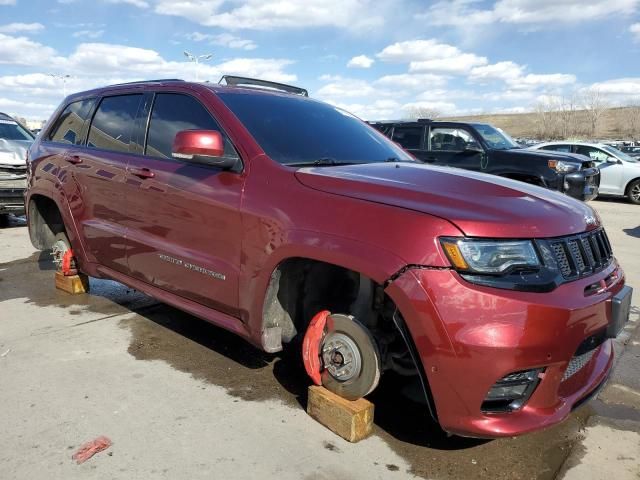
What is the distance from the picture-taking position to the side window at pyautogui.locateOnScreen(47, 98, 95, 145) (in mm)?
4602

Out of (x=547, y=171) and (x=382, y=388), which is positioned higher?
(x=547, y=171)

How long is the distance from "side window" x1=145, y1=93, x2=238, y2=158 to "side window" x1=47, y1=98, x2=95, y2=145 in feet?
3.56

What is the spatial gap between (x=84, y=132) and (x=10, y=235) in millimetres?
4628

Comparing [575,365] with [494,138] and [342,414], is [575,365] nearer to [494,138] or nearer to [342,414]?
[342,414]

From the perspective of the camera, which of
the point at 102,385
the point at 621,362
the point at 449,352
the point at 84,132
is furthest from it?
the point at 84,132

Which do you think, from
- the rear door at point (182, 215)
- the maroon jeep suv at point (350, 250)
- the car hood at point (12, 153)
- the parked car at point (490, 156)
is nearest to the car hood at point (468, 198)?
the maroon jeep suv at point (350, 250)

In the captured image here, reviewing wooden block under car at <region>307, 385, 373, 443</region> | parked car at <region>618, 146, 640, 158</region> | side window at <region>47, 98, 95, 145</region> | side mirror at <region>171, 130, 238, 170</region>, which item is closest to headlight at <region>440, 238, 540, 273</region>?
wooden block under car at <region>307, 385, 373, 443</region>

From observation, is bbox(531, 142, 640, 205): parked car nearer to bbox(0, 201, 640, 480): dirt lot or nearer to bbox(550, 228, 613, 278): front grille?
bbox(0, 201, 640, 480): dirt lot

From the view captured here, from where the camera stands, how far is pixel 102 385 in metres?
3.30

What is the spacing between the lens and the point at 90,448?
263 centimetres

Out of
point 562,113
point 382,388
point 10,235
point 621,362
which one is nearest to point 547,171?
point 621,362

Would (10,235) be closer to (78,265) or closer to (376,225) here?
(78,265)

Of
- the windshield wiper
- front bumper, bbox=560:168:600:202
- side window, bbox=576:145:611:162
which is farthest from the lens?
side window, bbox=576:145:611:162

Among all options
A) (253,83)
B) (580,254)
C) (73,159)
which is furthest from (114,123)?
(580,254)
